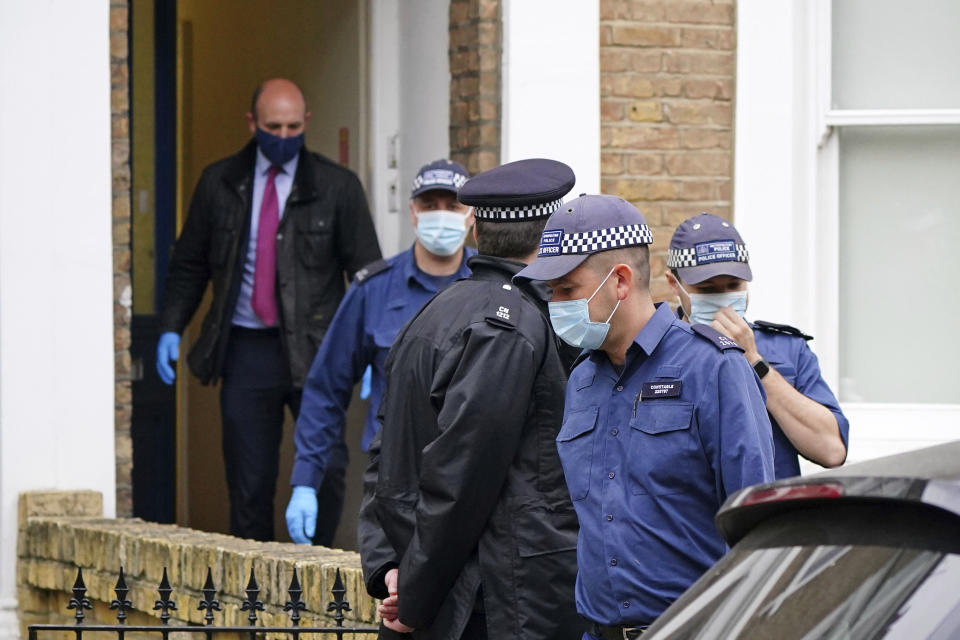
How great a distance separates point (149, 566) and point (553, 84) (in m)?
A: 2.53

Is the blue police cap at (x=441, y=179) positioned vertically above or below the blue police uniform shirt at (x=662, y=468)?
above

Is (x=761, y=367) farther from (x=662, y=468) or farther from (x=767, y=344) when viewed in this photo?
(x=662, y=468)

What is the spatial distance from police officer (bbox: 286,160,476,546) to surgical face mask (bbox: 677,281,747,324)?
1.56m

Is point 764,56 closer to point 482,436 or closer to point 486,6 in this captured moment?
point 486,6

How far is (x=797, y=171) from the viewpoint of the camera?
6.84 m

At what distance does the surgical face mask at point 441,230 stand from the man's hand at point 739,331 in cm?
176

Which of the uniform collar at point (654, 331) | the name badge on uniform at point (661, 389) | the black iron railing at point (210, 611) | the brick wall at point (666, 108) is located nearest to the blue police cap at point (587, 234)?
the uniform collar at point (654, 331)

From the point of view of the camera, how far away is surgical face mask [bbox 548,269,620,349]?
3402 millimetres

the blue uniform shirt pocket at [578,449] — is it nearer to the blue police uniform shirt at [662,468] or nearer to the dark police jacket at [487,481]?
the blue police uniform shirt at [662,468]

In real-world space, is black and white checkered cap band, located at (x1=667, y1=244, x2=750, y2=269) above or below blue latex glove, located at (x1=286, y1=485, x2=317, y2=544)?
above

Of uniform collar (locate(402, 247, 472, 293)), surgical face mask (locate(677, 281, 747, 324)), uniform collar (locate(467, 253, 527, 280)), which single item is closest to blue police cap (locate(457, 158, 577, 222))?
uniform collar (locate(467, 253, 527, 280))

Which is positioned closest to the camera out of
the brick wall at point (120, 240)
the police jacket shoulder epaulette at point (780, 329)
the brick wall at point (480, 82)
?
the police jacket shoulder epaulette at point (780, 329)

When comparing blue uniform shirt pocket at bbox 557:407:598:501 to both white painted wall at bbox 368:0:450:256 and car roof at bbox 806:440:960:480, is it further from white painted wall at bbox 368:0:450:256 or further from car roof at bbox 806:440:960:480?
white painted wall at bbox 368:0:450:256

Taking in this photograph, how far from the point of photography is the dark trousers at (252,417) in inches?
278
